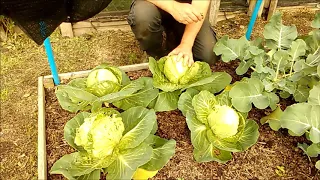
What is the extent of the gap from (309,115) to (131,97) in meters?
0.87

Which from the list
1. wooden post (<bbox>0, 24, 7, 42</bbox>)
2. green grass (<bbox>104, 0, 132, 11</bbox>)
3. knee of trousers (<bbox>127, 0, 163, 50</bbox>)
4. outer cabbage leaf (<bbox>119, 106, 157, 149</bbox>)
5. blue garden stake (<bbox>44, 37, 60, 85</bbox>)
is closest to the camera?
outer cabbage leaf (<bbox>119, 106, 157, 149</bbox>)

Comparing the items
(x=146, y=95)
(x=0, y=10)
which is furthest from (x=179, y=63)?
(x=0, y=10)

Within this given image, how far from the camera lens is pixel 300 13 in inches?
127

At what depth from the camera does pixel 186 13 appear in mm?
1795

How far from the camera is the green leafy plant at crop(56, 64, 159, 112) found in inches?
64.0

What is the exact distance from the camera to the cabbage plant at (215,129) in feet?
5.23

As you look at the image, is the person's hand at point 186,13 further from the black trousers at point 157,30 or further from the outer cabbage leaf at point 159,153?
the outer cabbage leaf at point 159,153

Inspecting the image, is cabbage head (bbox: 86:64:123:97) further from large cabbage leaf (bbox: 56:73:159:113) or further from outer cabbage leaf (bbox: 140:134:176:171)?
outer cabbage leaf (bbox: 140:134:176:171)

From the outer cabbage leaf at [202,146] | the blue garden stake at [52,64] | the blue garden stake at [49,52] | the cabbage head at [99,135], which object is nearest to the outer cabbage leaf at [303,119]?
the outer cabbage leaf at [202,146]

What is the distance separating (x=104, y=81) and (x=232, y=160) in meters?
0.77

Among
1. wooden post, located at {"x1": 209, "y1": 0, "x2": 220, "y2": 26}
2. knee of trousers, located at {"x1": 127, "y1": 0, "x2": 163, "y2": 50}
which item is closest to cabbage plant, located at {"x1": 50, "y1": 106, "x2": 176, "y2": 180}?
knee of trousers, located at {"x1": 127, "y1": 0, "x2": 163, "y2": 50}

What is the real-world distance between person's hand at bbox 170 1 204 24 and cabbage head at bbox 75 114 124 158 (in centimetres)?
69

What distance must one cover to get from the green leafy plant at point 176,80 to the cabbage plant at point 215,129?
81mm

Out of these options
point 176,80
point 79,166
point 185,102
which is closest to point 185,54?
point 176,80
